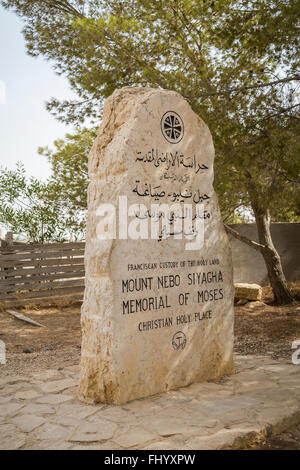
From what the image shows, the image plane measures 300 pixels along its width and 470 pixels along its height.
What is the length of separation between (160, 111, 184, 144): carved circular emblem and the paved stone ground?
2530 millimetres

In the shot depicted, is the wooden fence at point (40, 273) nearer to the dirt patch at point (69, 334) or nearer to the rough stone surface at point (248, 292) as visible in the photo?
the dirt patch at point (69, 334)

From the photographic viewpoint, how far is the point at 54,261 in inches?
472

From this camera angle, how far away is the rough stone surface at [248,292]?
35.0 ft

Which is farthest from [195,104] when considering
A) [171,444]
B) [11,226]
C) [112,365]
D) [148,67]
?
[11,226]

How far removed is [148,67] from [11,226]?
635 centimetres

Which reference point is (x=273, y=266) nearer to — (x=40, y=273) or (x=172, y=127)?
(x=40, y=273)

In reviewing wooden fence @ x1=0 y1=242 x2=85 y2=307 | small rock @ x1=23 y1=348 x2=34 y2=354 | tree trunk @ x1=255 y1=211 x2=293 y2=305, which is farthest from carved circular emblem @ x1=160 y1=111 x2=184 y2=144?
wooden fence @ x1=0 y1=242 x2=85 y2=307

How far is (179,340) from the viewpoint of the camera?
494 centimetres

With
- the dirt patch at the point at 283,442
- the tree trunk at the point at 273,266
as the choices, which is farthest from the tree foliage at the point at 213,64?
the dirt patch at the point at 283,442

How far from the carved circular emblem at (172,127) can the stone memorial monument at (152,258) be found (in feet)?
0.03

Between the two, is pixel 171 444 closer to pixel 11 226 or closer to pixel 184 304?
pixel 184 304

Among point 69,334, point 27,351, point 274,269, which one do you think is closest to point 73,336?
point 69,334

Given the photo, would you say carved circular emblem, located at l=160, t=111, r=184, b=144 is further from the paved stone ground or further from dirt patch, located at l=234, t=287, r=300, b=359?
dirt patch, located at l=234, t=287, r=300, b=359

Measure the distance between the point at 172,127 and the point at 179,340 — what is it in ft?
7.14
